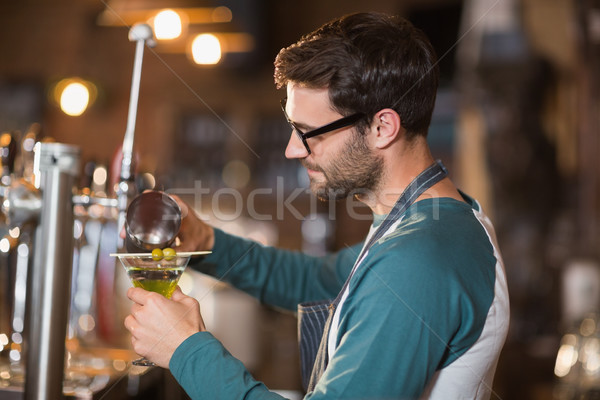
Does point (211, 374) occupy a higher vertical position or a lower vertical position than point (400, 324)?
lower

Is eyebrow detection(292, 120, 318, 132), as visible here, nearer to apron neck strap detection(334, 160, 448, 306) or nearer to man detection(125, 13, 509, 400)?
man detection(125, 13, 509, 400)

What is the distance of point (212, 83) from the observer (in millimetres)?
→ 6438

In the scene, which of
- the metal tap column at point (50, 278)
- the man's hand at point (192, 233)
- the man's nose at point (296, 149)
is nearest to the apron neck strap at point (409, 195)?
the man's nose at point (296, 149)

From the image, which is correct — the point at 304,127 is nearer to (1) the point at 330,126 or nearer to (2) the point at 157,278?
(1) the point at 330,126

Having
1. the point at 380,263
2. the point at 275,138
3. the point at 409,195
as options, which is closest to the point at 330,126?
the point at 409,195

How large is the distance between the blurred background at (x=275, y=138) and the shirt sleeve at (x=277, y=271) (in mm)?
299

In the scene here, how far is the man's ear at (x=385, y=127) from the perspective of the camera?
4.30 feet

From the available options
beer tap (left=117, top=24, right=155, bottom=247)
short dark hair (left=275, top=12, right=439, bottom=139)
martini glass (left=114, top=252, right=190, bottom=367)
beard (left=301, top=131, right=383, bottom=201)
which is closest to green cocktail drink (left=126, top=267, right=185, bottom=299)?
martini glass (left=114, top=252, right=190, bottom=367)

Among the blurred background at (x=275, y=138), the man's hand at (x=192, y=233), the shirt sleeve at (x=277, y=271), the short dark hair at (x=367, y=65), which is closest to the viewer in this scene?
the short dark hair at (x=367, y=65)

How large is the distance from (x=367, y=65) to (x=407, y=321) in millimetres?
530

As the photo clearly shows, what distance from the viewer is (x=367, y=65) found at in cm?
126

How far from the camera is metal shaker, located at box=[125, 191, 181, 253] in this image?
1.37 m

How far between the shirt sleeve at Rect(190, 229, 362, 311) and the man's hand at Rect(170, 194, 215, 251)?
4cm

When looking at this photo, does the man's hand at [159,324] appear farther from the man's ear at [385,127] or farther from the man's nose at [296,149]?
the man's ear at [385,127]
